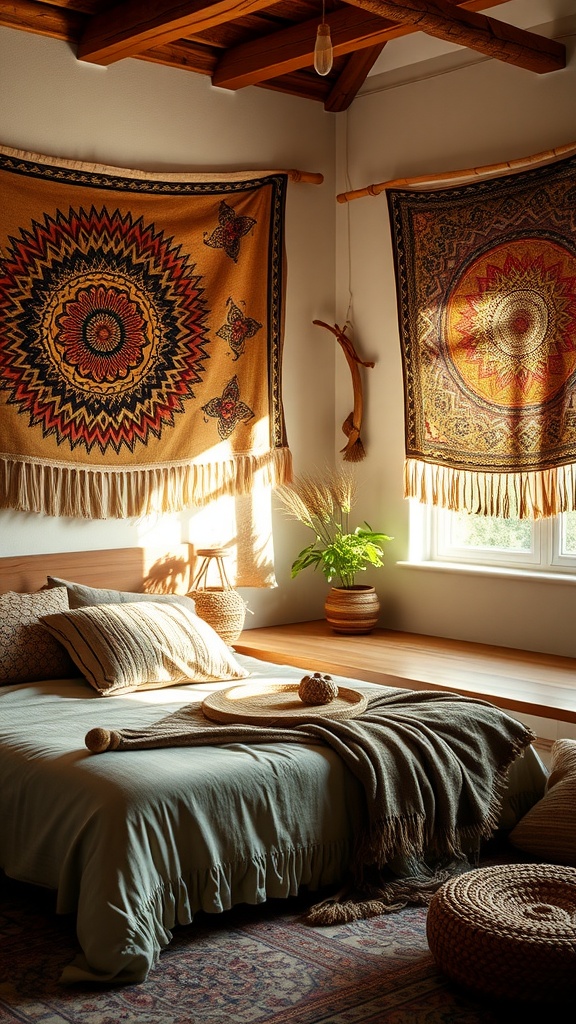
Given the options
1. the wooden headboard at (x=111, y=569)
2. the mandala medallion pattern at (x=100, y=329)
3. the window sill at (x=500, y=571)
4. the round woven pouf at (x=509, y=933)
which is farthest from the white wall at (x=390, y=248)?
the round woven pouf at (x=509, y=933)

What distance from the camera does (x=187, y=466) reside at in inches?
187

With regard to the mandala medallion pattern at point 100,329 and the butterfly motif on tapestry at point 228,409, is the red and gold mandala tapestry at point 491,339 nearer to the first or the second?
the butterfly motif on tapestry at point 228,409

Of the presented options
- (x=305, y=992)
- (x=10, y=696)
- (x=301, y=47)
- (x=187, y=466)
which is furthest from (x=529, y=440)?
(x=305, y=992)

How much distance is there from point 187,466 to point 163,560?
0.41 m

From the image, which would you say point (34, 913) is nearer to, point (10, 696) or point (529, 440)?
point (10, 696)

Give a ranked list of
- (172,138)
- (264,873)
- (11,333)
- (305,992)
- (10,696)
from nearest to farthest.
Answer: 1. (305,992)
2. (264,873)
3. (10,696)
4. (11,333)
5. (172,138)

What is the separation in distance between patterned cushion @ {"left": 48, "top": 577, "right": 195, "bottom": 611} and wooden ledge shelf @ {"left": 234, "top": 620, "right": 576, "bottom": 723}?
0.53 metres

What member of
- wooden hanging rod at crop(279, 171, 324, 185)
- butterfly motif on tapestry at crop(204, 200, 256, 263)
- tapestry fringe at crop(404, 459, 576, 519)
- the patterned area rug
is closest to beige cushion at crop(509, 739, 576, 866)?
the patterned area rug

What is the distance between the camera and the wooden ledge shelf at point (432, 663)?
3.73 meters

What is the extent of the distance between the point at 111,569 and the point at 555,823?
6.87ft

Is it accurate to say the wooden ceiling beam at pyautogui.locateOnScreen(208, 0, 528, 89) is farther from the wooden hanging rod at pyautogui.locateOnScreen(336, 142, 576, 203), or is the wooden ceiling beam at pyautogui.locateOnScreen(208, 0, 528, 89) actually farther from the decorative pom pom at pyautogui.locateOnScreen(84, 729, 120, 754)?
the decorative pom pom at pyautogui.locateOnScreen(84, 729, 120, 754)

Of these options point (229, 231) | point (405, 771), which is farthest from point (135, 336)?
point (405, 771)

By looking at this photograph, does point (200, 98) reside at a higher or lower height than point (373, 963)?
higher

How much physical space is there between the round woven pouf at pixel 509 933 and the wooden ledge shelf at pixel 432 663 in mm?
919
